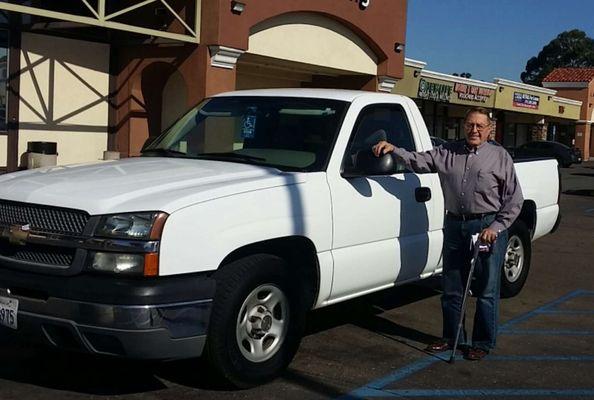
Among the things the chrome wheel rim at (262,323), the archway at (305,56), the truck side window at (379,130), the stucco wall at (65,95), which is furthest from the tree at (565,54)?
the chrome wheel rim at (262,323)

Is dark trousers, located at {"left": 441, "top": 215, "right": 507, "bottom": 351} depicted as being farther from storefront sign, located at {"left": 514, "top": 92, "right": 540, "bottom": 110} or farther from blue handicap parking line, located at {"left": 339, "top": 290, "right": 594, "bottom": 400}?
storefront sign, located at {"left": 514, "top": 92, "right": 540, "bottom": 110}

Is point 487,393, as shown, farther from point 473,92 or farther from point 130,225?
point 473,92

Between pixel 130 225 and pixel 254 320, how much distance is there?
1.04 metres

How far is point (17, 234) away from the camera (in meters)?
Answer: 4.24

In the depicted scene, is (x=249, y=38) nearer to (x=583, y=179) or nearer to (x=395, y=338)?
(x=395, y=338)

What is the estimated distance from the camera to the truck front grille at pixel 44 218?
4130 mm

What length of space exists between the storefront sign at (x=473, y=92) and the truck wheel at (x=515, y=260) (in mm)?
26227

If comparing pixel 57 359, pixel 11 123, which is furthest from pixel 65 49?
pixel 57 359

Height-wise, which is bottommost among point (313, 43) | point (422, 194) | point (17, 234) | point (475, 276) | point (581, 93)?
point (475, 276)

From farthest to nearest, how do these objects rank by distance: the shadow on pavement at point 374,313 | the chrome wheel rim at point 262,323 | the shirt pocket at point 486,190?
the shadow on pavement at point 374,313 → the shirt pocket at point 486,190 → the chrome wheel rim at point 262,323

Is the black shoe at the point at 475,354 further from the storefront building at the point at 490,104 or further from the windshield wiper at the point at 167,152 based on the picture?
the storefront building at the point at 490,104

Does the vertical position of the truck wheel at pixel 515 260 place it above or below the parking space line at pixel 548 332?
above

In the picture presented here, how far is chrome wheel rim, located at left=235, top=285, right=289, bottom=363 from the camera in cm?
456

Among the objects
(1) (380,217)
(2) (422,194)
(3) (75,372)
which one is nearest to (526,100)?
(2) (422,194)
